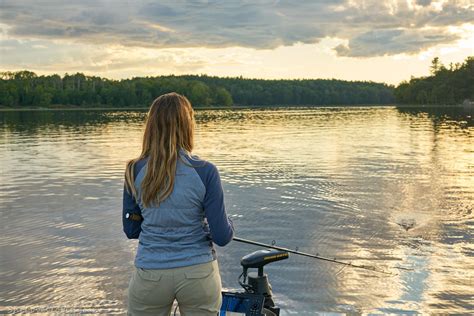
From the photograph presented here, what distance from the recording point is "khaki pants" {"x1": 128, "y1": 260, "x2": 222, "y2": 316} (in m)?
3.20

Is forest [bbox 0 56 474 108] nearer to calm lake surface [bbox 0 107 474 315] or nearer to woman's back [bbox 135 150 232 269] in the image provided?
calm lake surface [bbox 0 107 474 315]

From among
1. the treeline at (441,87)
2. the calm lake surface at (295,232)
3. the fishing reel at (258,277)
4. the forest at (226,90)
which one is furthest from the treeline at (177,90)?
the fishing reel at (258,277)

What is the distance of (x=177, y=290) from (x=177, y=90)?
499 feet

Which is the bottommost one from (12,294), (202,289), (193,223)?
(12,294)

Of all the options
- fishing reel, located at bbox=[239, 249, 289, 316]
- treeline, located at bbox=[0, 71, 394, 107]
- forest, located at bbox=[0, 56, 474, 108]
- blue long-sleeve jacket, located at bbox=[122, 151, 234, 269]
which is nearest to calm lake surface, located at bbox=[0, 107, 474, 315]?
fishing reel, located at bbox=[239, 249, 289, 316]

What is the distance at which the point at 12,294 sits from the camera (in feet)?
24.7

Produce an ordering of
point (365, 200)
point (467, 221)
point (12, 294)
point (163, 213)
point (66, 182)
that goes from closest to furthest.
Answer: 1. point (163, 213)
2. point (12, 294)
3. point (467, 221)
4. point (365, 200)
5. point (66, 182)

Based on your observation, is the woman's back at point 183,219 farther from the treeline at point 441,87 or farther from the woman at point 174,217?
the treeline at point 441,87

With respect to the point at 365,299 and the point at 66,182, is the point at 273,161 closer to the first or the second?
the point at 66,182

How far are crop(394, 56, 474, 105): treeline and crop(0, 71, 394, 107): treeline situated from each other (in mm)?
16082

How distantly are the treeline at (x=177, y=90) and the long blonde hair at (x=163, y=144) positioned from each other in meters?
144

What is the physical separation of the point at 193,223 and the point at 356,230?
27.0 ft

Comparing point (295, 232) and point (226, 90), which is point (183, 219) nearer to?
point (295, 232)

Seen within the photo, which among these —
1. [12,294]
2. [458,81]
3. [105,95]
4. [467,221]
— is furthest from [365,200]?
[458,81]
